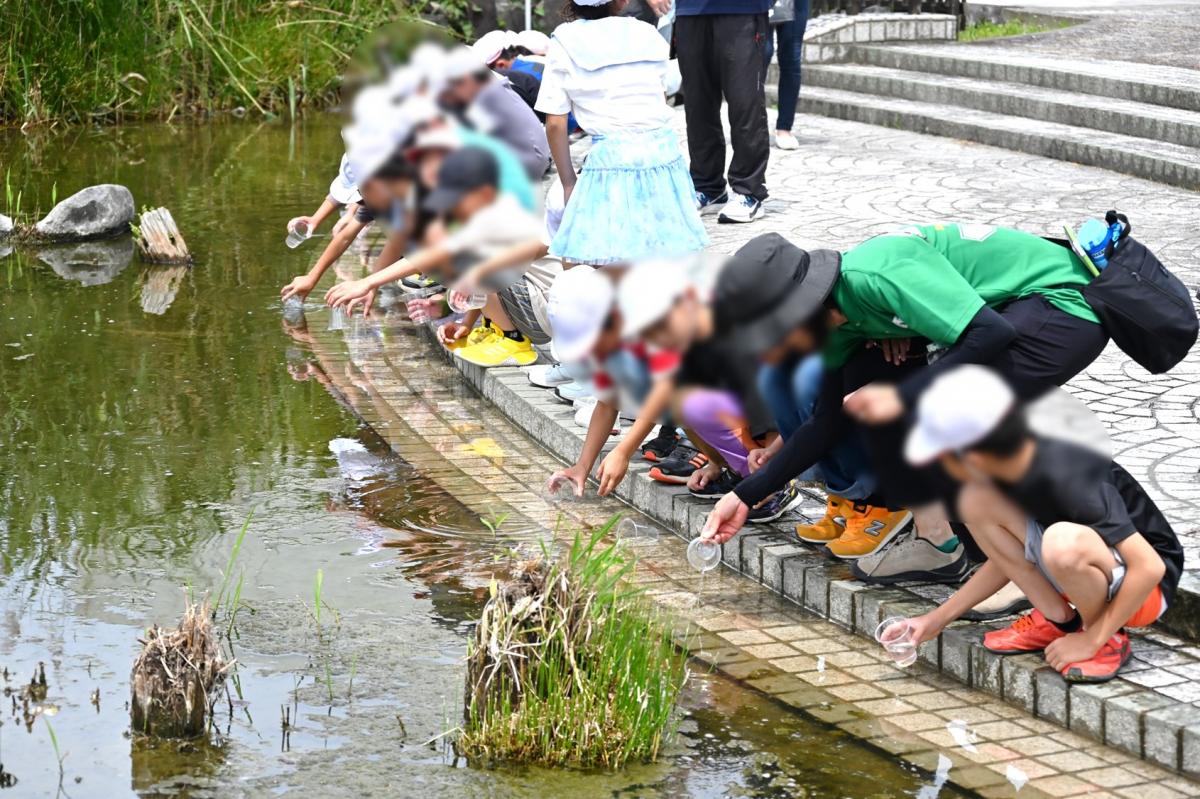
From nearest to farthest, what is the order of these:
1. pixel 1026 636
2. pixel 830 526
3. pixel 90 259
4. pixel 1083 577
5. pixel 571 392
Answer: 1. pixel 1083 577
2. pixel 1026 636
3. pixel 830 526
4. pixel 571 392
5. pixel 90 259

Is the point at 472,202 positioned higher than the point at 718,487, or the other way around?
the point at 472,202

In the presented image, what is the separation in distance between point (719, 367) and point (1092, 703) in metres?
2.17

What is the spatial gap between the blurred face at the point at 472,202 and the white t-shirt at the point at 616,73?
1.49 m

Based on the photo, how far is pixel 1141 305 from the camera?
13.6ft

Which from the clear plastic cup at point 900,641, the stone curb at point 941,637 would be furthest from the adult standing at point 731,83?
the clear plastic cup at point 900,641

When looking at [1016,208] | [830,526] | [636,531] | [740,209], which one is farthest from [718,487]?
[1016,208]

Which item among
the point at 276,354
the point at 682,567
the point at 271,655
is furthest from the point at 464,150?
the point at 276,354

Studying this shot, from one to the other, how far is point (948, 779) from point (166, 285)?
255 inches

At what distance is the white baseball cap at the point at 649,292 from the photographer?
2.27 metres

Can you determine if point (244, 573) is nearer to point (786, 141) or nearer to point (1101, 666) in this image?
point (1101, 666)

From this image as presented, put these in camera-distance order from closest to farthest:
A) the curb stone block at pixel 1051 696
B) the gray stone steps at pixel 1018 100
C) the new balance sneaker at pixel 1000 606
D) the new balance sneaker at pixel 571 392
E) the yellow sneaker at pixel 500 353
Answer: the curb stone block at pixel 1051 696 → the new balance sneaker at pixel 1000 606 → the new balance sneaker at pixel 571 392 → the yellow sneaker at pixel 500 353 → the gray stone steps at pixel 1018 100

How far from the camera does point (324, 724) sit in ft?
14.0

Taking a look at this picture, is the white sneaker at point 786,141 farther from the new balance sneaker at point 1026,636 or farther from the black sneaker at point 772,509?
the new balance sneaker at point 1026,636

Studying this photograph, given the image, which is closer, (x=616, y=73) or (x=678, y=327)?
(x=678, y=327)
